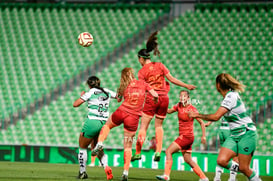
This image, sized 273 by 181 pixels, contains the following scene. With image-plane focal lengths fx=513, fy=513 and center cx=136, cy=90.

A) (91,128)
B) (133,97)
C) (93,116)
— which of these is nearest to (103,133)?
(91,128)

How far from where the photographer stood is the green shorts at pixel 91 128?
10492mm

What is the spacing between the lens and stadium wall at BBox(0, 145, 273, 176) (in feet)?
52.9

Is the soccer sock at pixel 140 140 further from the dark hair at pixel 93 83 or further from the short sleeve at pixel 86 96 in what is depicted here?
Result: the short sleeve at pixel 86 96

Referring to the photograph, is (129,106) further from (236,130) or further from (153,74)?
(236,130)

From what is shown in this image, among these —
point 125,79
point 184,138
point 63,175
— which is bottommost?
point 63,175

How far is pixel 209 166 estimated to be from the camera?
16.7 m

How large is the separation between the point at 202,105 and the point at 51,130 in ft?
20.2

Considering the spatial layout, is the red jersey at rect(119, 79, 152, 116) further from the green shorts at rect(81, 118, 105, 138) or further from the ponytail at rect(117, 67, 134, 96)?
the green shorts at rect(81, 118, 105, 138)

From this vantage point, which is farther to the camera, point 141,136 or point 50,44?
point 50,44

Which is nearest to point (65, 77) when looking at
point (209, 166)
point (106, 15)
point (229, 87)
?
point (106, 15)

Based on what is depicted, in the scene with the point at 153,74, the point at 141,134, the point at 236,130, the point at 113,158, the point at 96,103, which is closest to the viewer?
the point at 236,130

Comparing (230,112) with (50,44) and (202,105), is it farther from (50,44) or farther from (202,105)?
(50,44)

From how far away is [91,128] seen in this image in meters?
10.5

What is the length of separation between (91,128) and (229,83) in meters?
3.27
